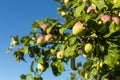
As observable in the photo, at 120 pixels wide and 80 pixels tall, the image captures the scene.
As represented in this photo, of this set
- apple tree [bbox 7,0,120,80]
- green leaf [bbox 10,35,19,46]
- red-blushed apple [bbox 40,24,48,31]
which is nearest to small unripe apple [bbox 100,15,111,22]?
apple tree [bbox 7,0,120,80]

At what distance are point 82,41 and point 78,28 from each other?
33 centimetres

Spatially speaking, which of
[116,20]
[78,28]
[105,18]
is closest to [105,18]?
[105,18]

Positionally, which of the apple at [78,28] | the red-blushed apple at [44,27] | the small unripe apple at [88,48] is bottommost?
the small unripe apple at [88,48]

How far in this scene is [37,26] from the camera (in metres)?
4.30

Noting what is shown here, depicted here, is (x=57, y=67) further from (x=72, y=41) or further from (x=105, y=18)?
(x=105, y=18)

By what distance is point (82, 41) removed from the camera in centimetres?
346

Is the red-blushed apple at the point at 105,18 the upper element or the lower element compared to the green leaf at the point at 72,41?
upper

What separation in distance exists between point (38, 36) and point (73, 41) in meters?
1.08

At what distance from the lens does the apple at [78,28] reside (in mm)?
3170

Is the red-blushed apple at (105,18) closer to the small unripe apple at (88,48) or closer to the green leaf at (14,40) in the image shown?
the small unripe apple at (88,48)

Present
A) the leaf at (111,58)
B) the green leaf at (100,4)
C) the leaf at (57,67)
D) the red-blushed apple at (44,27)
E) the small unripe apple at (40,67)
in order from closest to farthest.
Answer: the leaf at (111,58) → the green leaf at (100,4) → the leaf at (57,67) → the red-blushed apple at (44,27) → the small unripe apple at (40,67)

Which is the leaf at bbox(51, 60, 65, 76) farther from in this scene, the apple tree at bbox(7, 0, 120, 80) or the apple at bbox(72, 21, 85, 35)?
the apple at bbox(72, 21, 85, 35)

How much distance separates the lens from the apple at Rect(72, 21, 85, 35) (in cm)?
317

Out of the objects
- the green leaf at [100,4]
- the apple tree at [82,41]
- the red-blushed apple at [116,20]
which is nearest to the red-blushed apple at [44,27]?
the apple tree at [82,41]
